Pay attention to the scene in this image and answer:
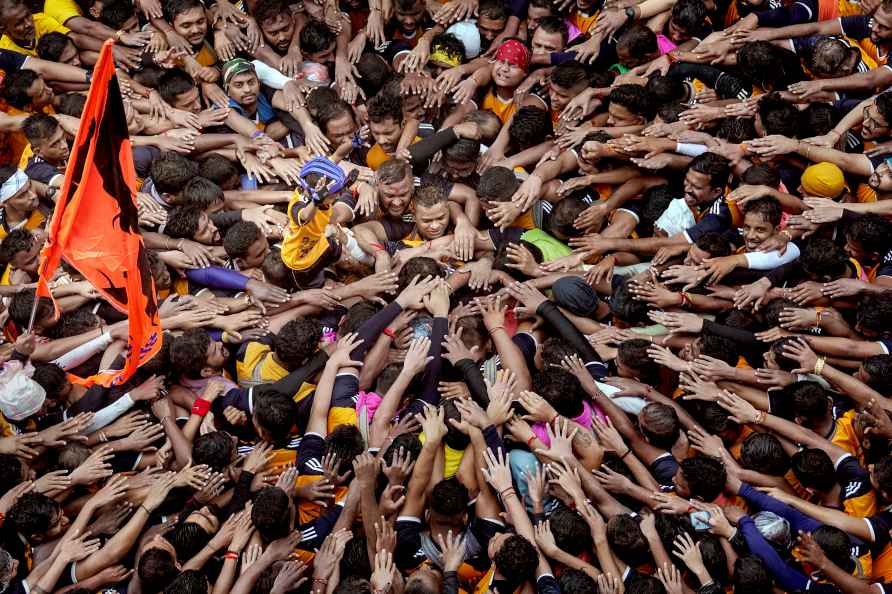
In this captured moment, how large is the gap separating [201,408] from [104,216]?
5.16 feet

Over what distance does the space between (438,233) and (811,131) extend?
284cm

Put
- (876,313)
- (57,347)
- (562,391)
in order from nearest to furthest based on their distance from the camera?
(562,391) < (876,313) < (57,347)

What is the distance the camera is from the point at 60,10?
11320mm

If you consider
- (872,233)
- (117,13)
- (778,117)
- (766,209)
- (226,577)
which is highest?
(117,13)

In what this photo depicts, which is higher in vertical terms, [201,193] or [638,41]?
[638,41]

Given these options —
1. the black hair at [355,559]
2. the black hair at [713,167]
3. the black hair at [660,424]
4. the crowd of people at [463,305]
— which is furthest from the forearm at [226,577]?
the black hair at [713,167]

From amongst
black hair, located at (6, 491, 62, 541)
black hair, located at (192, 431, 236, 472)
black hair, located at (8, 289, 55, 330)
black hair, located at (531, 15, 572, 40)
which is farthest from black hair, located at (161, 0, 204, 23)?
black hair, located at (6, 491, 62, 541)

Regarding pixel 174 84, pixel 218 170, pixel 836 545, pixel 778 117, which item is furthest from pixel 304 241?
pixel 836 545

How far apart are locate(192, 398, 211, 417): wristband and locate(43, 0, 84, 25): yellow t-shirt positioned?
4177mm

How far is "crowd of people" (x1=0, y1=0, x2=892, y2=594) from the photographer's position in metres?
8.06

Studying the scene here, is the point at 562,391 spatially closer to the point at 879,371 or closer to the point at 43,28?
the point at 879,371

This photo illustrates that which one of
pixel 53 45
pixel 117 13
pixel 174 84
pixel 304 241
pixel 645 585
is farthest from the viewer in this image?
pixel 117 13

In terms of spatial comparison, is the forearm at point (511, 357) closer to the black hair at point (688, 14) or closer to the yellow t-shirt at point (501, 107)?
the yellow t-shirt at point (501, 107)

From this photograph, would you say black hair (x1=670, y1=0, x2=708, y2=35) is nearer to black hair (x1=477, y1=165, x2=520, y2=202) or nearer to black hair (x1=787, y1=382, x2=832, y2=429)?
black hair (x1=477, y1=165, x2=520, y2=202)
